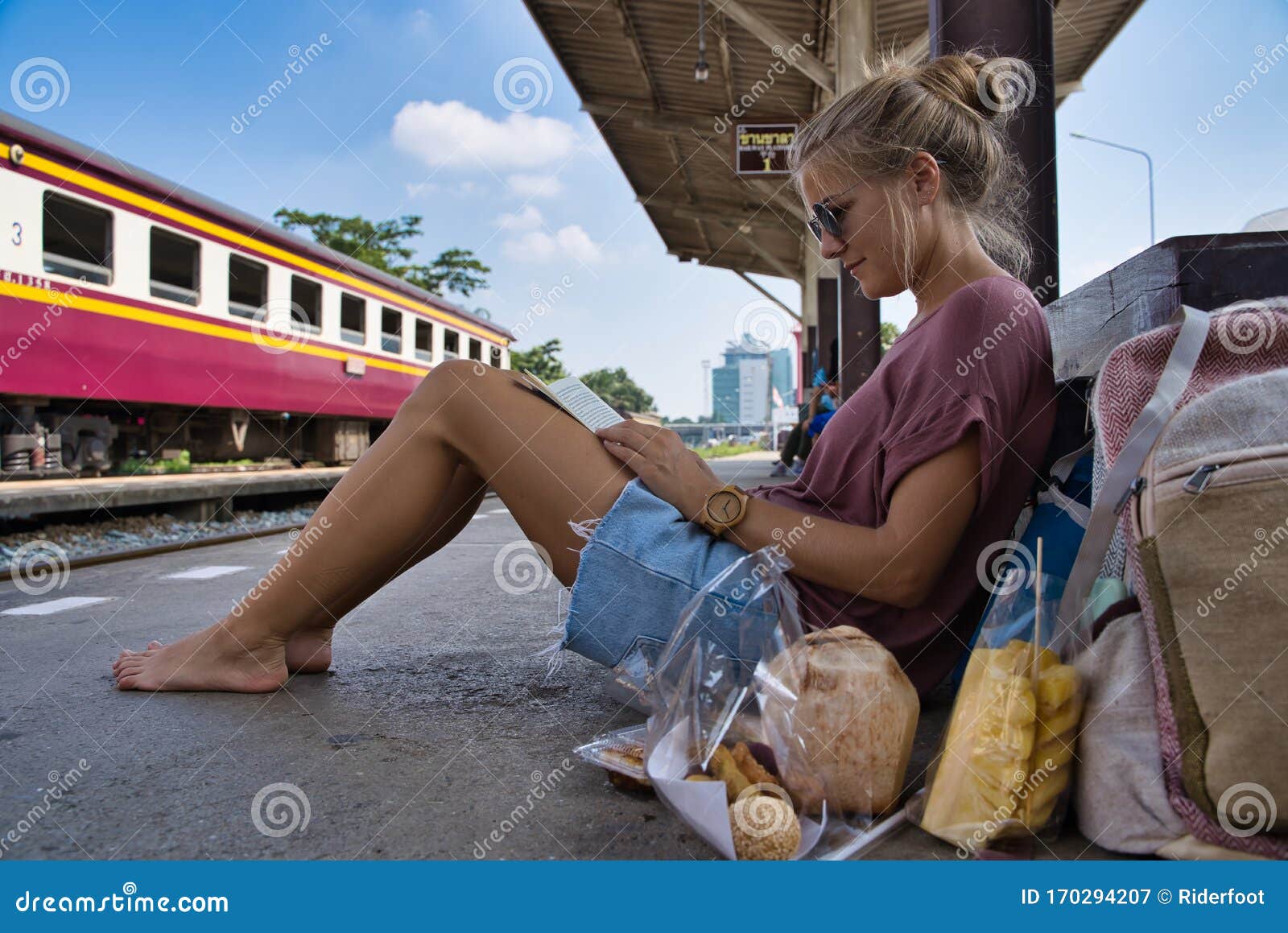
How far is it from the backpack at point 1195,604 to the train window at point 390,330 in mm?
10388

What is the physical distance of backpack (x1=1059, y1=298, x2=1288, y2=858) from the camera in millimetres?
970

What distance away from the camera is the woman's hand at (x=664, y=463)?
1.51 meters

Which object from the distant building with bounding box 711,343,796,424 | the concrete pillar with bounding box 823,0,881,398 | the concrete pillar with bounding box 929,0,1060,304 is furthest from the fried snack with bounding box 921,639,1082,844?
the concrete pillar with bounding box 823,0,881,398

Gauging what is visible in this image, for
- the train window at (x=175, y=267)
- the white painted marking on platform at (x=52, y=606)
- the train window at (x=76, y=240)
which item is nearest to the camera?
the white painted marking on platform at (x=52, y=606)

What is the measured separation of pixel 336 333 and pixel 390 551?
845cm

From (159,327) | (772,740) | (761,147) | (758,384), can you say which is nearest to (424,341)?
(159,327)

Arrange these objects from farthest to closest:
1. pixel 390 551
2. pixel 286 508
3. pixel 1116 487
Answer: pixel 286 508 < pixel 390 551 < pixel 1116 487

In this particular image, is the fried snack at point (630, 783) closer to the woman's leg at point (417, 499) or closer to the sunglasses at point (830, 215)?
the woman's leg at point (417, 499)

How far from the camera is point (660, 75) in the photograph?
900cm

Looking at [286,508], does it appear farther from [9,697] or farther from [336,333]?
[9,697]

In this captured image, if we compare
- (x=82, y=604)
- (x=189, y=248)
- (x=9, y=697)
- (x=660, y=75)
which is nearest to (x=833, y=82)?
(x=660, y=75)

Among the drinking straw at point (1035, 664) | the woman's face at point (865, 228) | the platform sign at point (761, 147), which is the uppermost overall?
the platform sign at point (761, 147)

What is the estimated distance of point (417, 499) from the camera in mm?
1712

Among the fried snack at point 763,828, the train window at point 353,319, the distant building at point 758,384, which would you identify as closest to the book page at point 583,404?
the fried snack at point 763,828
